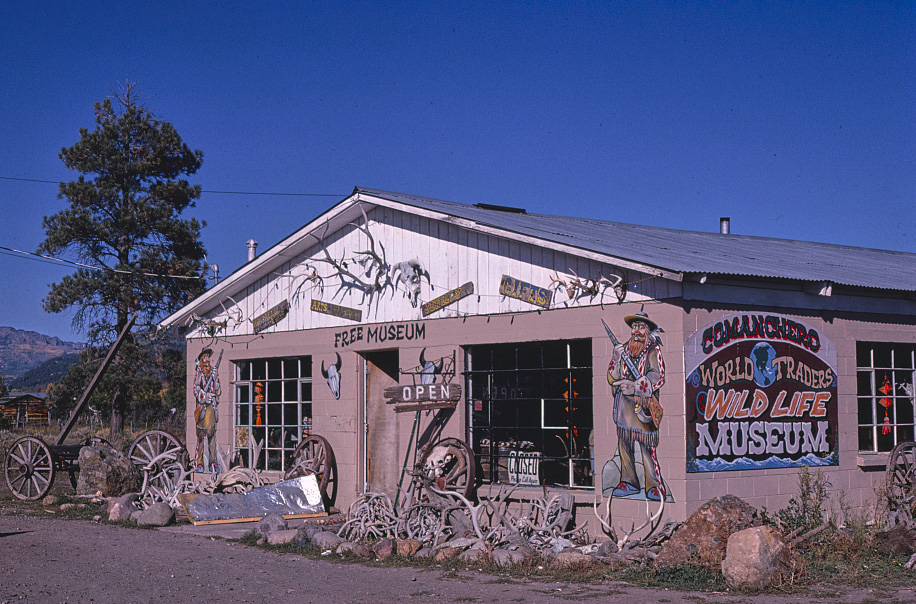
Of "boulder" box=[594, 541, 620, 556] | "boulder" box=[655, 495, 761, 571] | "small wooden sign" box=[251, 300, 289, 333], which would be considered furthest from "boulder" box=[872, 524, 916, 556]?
"small wooden sign" box=[251, 300, 289, 333]

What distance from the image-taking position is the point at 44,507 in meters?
16.4

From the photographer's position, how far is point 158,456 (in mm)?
16406

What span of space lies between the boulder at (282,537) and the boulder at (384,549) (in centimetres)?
136

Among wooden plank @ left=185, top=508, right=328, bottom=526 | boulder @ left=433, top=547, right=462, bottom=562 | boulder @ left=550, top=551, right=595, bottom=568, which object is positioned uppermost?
boulder @ left=550, top=551, right=595, bottom=568

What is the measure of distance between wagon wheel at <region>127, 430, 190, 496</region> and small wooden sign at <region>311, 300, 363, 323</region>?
3.59 meters

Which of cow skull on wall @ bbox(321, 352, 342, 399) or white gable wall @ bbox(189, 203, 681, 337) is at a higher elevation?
white gable wall @ bbox(189, 203, 681, 337)

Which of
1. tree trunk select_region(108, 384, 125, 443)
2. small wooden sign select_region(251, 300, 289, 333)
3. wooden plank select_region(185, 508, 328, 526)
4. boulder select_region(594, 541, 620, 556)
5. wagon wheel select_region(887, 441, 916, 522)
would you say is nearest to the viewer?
boulder select_region(594, 541, 620, 556)

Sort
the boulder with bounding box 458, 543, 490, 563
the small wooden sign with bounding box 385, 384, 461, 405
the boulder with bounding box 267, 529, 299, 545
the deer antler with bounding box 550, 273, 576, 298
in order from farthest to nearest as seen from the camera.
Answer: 1. the small wooden sign with bounding box 385, 384, 461, 405
2. the boulder with bounding box 267, 529, 299, 545
3. the deer antler with bounding box 550, 273, 576, 298
4. the boulder with bounding box 458, 543, 490, 563

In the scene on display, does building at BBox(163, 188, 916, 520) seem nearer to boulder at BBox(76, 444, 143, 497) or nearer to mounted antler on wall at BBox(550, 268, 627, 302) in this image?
mounted antler on wall at BBox(550, 268, 627, 302)

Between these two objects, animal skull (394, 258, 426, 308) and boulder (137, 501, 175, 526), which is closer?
animal skull (394, 258, 426, 308)

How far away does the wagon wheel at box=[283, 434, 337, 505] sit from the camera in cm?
1484

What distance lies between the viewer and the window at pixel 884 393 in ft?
41.2

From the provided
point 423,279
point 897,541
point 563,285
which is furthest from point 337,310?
point 897,541

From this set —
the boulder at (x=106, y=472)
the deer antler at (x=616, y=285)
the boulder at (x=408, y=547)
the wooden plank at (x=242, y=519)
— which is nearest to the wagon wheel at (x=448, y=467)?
the boulder at (x=408, y=547)
